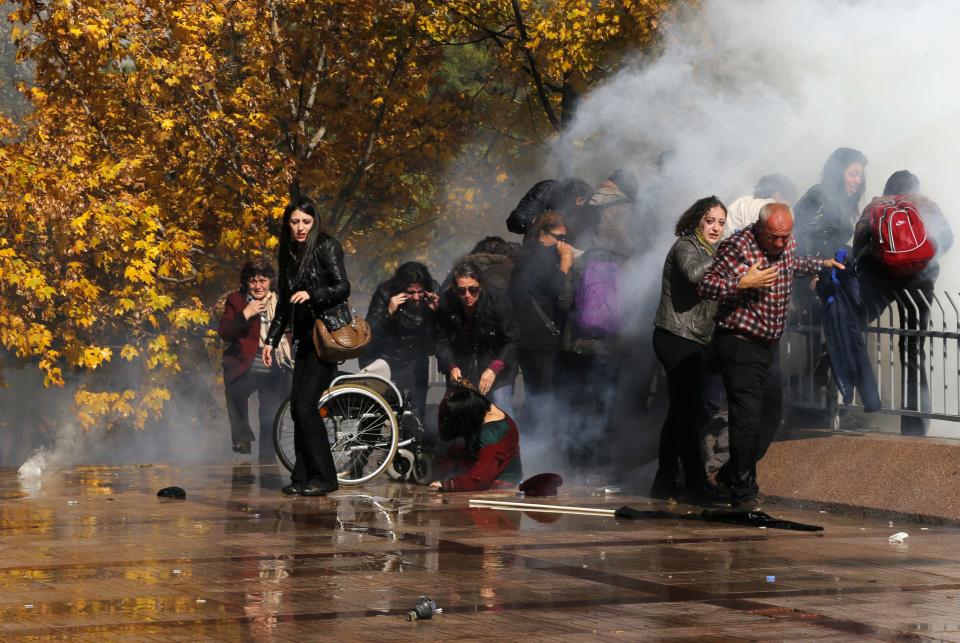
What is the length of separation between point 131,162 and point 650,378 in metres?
6.29

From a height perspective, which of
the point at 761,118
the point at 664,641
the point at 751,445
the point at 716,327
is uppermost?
the point at 761,118

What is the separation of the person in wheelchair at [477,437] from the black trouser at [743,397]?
1905 mm

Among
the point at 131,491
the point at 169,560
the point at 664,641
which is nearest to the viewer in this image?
the point at 664,641

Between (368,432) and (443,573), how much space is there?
14.7ft

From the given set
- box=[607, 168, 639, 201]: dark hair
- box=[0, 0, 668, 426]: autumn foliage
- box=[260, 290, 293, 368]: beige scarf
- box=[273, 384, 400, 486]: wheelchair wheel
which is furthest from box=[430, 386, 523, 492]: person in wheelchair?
box=[0, 0, 668, 426]: autumn foliage

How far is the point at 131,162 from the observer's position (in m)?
16.5

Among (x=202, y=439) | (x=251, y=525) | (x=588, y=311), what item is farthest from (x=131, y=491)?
(x=202, y=439)

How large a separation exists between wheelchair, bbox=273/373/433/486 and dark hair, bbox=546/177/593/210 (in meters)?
2.29

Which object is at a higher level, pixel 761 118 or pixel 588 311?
pixel 761 118

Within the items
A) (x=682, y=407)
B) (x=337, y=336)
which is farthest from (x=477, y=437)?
(x=682, y=407)

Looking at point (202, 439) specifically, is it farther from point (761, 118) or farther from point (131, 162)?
point (761, 118)

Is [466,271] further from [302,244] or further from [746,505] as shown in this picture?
[746,505]

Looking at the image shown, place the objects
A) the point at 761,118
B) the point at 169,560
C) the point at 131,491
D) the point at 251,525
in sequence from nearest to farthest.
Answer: the point at 169,560 < the point at 251,525 < the point at 131,491 < the point at 761,118

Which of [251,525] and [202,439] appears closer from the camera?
[251,525]
